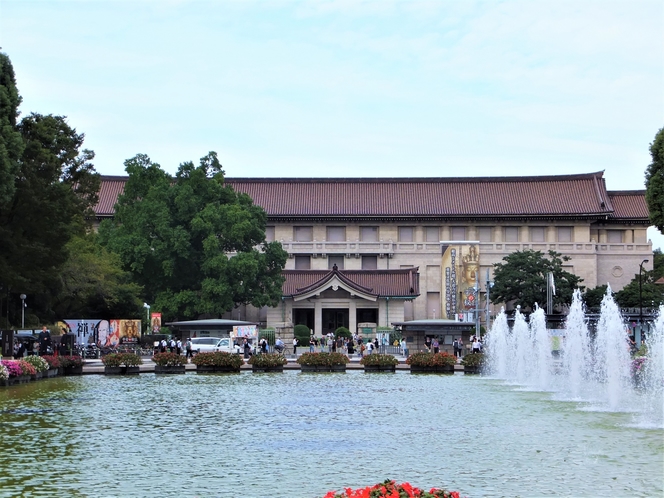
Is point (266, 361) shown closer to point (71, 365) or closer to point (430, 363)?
point (430, 363)

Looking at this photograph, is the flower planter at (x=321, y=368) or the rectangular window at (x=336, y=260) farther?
the rectangular window at (x=336, y=260)

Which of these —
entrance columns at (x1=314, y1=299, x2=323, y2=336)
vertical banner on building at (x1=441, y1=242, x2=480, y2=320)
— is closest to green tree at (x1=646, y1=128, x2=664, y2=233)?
vertical banner on building at (x1=441, y1=242, x2=480, y2=320)

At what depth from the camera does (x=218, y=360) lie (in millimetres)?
43531

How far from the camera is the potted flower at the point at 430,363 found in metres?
44.6

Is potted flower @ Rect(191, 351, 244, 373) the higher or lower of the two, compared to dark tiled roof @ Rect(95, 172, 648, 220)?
lower

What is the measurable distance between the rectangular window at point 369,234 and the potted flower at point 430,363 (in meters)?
42.7

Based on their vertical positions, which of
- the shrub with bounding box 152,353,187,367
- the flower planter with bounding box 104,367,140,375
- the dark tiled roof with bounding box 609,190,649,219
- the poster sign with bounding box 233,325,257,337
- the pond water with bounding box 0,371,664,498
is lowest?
the pond water with bounding box 0,371,664,498

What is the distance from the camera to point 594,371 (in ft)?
119

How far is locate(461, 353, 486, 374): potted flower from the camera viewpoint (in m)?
44.5

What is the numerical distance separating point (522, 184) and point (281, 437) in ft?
230

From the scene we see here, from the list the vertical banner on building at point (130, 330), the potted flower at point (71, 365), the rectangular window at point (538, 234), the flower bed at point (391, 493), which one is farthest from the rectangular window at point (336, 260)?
the flower bed at point (391, 493)

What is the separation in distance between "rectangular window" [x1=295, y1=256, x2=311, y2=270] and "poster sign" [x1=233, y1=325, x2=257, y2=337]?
2892cm

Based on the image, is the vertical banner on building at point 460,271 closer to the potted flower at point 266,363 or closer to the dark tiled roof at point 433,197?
the dark tiled roof at point 433,197

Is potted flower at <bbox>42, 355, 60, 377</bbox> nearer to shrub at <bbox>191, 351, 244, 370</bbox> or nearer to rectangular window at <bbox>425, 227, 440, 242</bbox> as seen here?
shrub at <bbox>191, 351, 244, 370</bbox>
